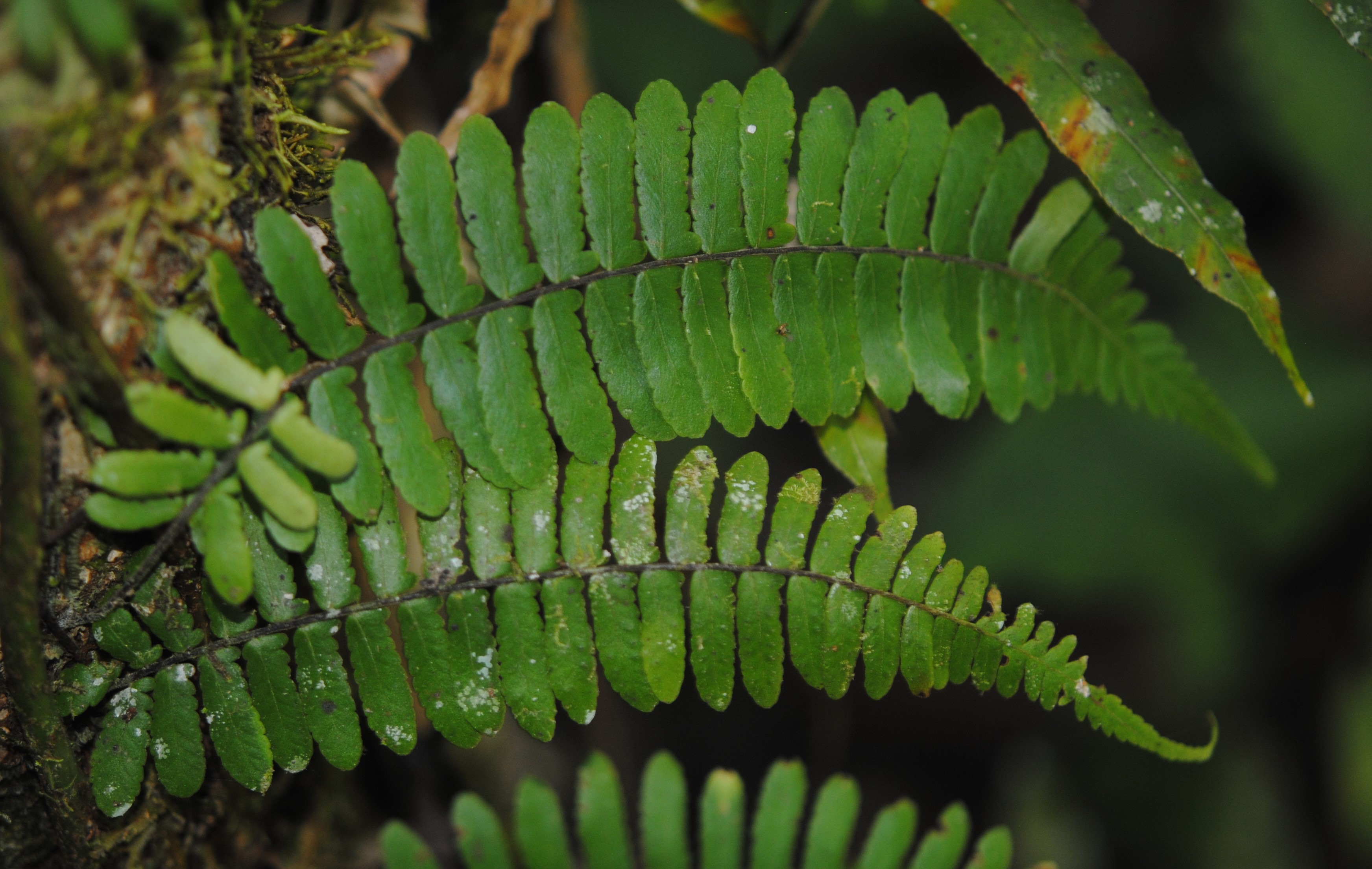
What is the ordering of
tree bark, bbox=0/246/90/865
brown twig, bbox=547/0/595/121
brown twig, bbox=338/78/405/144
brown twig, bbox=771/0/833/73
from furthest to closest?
brown twig, bbox=547/0/595/121 < brown twig, bbox=771/0/833/73 < brown twig, bbox=338/78/405/144 < tree bark, bbox=0/246/90/865

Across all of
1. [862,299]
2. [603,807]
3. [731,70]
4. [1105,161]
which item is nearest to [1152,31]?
[731,70]

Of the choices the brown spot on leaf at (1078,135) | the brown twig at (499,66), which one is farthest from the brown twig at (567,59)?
the brown spot on leaf at (1078,135)

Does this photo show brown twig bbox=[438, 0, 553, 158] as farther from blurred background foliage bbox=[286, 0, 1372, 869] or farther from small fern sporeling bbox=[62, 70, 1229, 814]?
blurred background foliage bbox=[286, 0, 1372, 869]

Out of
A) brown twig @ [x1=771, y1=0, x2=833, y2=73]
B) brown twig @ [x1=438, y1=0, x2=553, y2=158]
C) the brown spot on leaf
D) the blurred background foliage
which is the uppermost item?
the brown spot on leaf

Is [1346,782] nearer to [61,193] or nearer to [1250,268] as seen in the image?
[1250,268]

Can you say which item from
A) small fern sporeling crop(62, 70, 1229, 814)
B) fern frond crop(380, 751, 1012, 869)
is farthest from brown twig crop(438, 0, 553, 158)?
fern frond crop(380, 751, 1012, 869)

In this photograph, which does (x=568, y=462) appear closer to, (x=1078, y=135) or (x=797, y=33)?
(x=1078, y=135)

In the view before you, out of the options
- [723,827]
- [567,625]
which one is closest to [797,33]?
[567,625]

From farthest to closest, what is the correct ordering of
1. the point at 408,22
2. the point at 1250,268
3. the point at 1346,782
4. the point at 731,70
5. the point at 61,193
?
1. the point at 731,70
2. the point at 1346,782
3. the point at 408,22
4. the point at 1250,268
5. the point at 61,193
